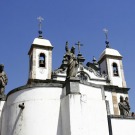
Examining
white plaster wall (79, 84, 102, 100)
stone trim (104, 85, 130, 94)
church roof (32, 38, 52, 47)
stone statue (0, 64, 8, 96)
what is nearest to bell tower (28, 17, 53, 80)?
church roof (32, 38, 52, 47)

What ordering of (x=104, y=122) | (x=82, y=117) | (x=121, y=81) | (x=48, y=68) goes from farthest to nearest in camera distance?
1. (x=121, y=81)
2. (x=48, y=68)
3. (x=104, y=122)
4. (x=82, y=117)

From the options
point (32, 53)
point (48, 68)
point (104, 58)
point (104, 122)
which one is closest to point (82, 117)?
point (104, 122)

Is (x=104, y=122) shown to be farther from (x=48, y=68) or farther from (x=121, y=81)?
(x=121, y=81)

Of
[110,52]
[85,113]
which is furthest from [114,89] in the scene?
[85,113]

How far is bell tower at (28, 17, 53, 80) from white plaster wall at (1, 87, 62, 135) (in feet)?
45.9

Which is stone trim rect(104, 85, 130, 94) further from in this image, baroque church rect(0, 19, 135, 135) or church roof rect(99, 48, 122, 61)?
baroque church rect(0, 19, 135, 135)

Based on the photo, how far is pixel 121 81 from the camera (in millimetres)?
29625

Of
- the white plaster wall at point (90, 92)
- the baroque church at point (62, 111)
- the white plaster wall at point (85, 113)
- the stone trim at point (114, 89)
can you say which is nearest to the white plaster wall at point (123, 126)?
the baroque church at point (62, 111)

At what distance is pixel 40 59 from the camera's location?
2847 centimetres

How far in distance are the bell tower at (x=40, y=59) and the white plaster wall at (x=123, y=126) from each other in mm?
14362

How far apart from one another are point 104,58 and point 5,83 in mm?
18373

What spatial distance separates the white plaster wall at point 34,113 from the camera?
38.5 ft

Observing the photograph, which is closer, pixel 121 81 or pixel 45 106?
pixel 45 106

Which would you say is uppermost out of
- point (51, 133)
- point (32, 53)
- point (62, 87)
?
point (32, 53)
